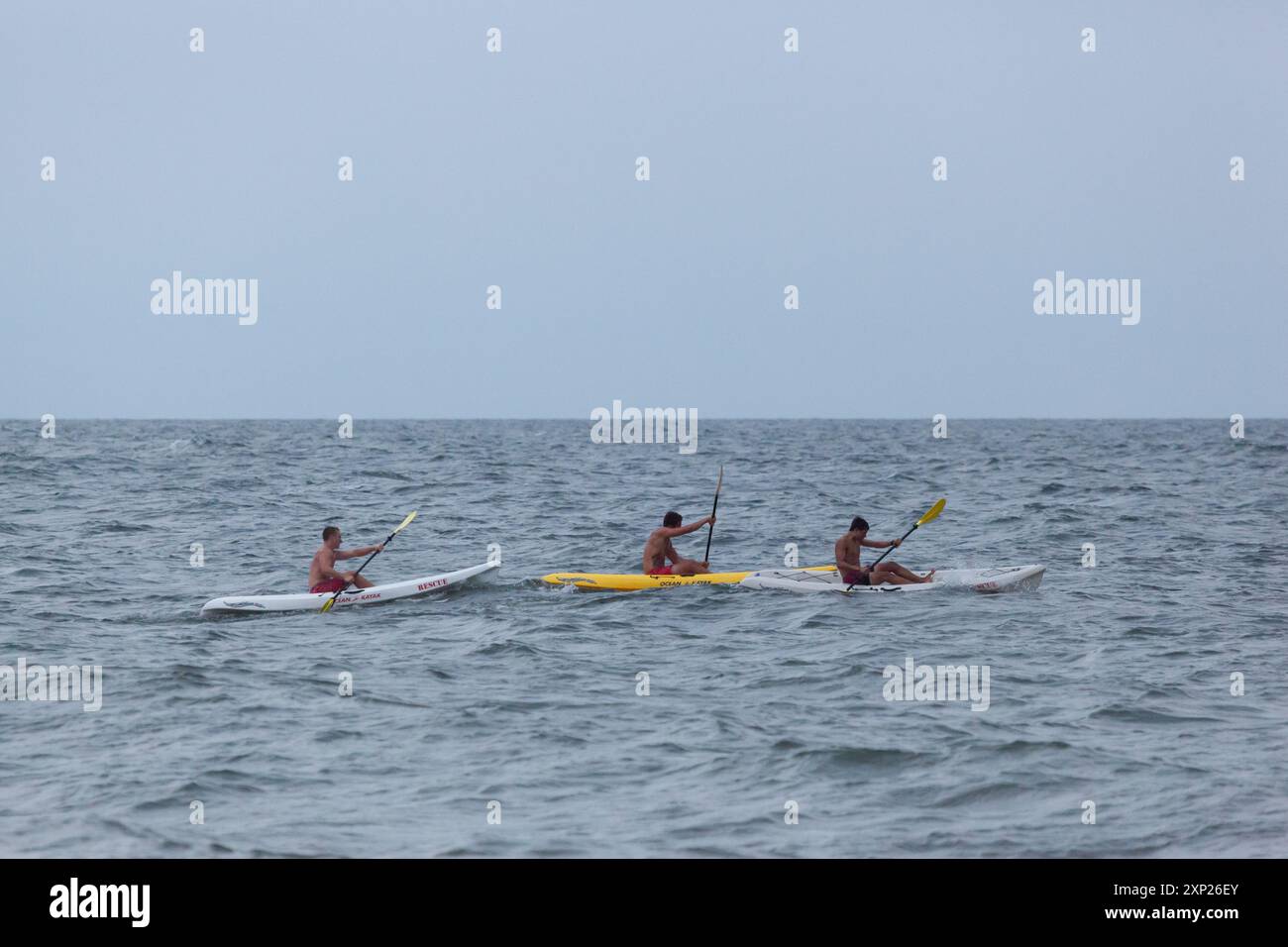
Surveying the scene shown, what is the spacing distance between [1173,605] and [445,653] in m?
→ 9.95

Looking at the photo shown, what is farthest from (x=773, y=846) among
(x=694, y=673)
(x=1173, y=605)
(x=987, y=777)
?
(x=1173, y=605)

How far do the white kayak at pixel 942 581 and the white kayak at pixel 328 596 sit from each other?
4.30 meters

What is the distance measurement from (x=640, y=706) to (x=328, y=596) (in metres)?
7.09

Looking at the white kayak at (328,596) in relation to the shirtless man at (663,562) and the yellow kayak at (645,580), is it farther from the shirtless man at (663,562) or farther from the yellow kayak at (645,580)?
the shirtless man at (663,562)

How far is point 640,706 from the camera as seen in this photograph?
12.2 metres

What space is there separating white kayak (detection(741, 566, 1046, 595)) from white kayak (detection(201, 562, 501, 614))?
4303mm

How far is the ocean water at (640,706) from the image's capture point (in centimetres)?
886

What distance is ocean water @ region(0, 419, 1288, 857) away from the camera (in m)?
8.86

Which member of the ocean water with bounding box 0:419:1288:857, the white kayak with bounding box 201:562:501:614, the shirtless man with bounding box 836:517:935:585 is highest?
the shirtless man with bounding box 836:517:935:585

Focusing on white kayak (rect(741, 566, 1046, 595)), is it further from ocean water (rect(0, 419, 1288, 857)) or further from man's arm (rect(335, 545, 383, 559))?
man's arm (rect(335, 545, 383, 559))
